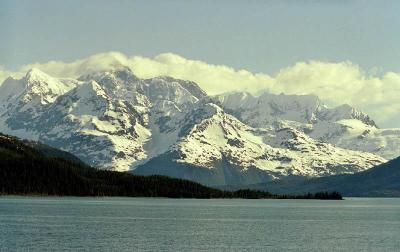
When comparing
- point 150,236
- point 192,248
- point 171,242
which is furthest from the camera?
point 150,236

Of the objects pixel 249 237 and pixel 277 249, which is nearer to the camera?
pixel 277 249

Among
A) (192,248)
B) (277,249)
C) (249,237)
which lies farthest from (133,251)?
(249,237)

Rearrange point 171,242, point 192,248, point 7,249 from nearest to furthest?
point 7,249 < point 192,248 < point 171,242

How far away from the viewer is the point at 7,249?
15438 centimetres

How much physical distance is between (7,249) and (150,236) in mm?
42571

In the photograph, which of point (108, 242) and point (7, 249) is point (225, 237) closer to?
point (108, 242)

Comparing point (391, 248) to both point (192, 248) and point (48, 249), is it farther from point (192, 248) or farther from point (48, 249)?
point (48, 249)

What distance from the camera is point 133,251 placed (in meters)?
158

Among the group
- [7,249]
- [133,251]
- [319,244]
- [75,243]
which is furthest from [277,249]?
[7,249]

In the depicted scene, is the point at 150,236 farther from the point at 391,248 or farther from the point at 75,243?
the point at 391,248

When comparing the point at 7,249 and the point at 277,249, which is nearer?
the point at 7,249

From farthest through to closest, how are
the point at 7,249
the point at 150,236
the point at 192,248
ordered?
the point at 150,236 < the point at 192,248 < the point at 7,249

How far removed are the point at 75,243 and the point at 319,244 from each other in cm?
5155

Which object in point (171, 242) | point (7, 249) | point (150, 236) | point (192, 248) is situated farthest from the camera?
point (150, 236)
